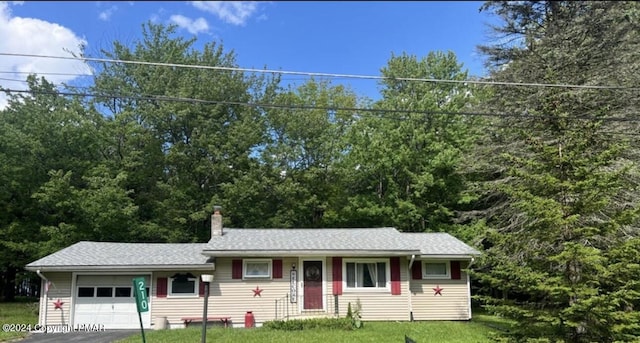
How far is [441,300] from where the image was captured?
16734 mm

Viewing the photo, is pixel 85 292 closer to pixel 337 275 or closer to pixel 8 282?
pixel 337 275

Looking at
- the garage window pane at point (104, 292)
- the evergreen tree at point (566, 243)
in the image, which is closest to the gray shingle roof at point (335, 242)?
the garage window pane at point (104, 292)

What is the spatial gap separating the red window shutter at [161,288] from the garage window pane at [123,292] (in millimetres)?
1097

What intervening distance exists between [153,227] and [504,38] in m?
18.5

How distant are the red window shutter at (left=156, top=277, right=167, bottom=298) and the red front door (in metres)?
4.66

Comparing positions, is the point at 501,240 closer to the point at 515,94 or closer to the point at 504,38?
the point at 515,94

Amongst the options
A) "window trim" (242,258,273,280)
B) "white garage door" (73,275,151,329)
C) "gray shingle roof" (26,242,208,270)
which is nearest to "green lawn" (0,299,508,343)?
"white garage door" (73,275,151,329)

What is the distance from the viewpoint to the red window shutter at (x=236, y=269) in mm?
15964

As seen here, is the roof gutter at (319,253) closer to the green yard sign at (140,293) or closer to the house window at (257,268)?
the house window at (257,268)

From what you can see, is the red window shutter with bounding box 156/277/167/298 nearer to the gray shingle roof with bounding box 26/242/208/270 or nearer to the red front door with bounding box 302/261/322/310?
the gray shingle roof with bounding box 26/242/208/270

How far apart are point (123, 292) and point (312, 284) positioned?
21.0 ft

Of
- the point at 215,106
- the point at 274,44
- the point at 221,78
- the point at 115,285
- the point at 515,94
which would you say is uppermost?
the point at 221,78

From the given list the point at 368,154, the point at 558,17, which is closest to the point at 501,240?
the point at 558,17

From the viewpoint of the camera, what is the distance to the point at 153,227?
2370cm
